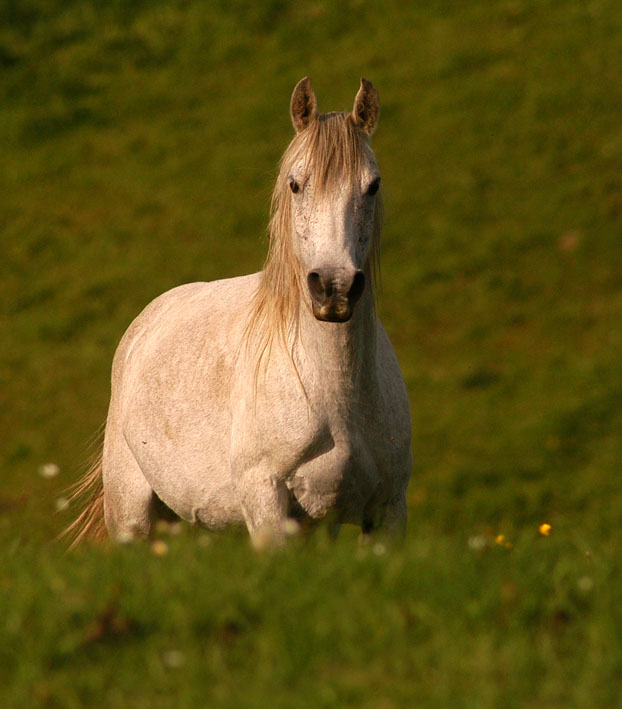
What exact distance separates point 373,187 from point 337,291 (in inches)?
26.8

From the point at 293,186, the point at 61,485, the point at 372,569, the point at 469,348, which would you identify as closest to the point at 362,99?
the point at 293,186

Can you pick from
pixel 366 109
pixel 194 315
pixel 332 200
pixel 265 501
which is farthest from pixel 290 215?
pixel 194 315

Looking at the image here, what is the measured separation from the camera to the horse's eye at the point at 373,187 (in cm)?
544

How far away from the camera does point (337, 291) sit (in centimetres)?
504

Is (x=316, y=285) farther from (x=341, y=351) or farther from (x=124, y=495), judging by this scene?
(x=124, y=495)

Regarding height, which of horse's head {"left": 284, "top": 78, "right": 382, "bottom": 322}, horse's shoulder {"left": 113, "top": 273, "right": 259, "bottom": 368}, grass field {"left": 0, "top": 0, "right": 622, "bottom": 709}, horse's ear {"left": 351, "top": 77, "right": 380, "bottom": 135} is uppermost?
horse's ear {"left": 351, "top": 77, "right": 380, "bottom": 135}

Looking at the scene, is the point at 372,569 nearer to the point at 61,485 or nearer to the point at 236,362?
the point at 236,362

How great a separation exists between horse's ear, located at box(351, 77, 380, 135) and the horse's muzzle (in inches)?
39.3

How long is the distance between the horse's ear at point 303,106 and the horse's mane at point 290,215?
0.08 meters

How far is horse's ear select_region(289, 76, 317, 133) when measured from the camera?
5.69 meters

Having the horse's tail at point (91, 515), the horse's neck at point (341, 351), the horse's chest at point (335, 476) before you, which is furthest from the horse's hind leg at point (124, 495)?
the horse's neck at point (341, 351)

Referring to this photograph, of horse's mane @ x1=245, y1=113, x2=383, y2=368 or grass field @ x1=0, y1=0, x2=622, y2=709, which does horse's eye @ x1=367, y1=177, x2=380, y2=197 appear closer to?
horse's mane @ x1=245, y1=113, x2=383, y2=368

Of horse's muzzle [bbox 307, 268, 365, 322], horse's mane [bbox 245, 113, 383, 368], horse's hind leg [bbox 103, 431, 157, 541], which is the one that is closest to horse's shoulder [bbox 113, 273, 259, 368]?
horse's mane [bbox 245, 113, 383, 368]

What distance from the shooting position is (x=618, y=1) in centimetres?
2092
